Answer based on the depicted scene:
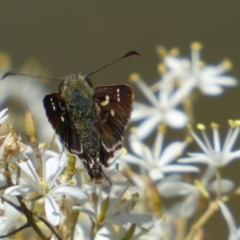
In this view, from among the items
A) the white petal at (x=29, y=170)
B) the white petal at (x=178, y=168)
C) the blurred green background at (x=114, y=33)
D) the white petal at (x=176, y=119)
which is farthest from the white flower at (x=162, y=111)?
the blurred green background at (x=114, y=33)

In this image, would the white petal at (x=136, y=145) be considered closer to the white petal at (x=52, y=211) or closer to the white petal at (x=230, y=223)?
the white petal at (x=230, y=223)

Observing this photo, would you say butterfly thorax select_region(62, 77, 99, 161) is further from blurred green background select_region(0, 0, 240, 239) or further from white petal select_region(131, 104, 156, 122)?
blurred green background select_region(0, 0, 240, 239)

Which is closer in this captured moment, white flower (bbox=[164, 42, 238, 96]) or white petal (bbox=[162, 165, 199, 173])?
white petal (bbox=[162, 165, 199, 173])

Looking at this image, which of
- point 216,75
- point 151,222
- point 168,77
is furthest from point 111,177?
point 216,75

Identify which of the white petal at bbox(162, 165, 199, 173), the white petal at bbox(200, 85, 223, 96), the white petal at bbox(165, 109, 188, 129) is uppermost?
the white petal at bbox(200, 85, 223, 96)

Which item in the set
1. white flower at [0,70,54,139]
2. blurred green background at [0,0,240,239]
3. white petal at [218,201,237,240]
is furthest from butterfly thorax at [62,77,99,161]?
blurred green background at [0,0,240,239]

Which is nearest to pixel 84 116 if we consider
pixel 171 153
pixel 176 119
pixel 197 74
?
pixel 171 153

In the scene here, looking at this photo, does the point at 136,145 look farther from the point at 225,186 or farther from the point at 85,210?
the point at 85,210
